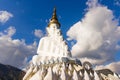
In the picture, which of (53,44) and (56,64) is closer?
(56,64)

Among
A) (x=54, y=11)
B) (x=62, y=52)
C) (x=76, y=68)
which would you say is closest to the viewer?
(x=76, y=68)

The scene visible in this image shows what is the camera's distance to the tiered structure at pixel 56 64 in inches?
1359

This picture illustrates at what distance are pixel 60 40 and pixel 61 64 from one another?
216 inches

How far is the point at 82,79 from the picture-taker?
34.8 meters

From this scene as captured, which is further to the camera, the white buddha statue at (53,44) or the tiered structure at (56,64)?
the white buddha statue at (53,44)

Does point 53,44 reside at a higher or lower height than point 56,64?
higher

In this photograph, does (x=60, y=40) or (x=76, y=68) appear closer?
(x=76, y=68)

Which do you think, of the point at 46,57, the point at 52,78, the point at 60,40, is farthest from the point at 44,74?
the point at 60,40

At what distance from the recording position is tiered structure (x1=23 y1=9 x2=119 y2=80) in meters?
34.5

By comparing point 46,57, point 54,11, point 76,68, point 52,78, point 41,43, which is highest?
point 54,11

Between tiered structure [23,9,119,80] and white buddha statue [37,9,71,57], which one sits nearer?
tiered structure [23,9,119,80]

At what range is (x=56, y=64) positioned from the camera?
37.1 metres

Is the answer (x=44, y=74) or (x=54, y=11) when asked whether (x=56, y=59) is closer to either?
(x=44, y=74)

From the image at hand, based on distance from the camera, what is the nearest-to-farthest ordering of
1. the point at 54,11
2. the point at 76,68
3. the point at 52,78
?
the point at 52,78 → the point at 76,68 → the point at 54,11
